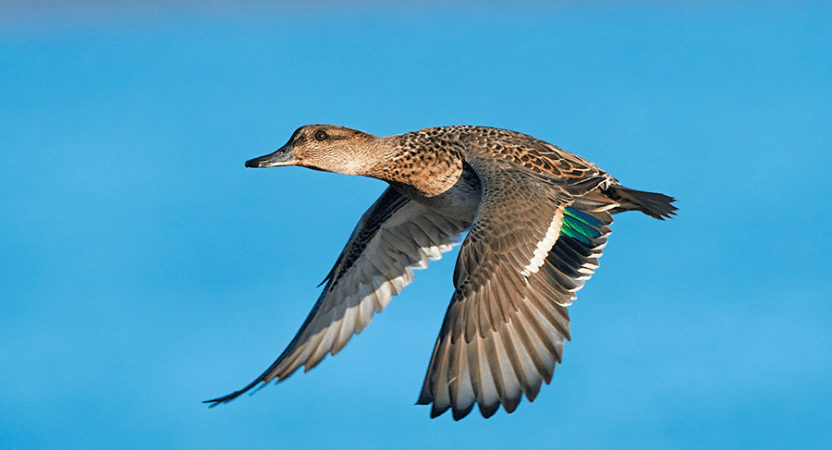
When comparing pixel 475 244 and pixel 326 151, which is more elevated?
pixel 326 151

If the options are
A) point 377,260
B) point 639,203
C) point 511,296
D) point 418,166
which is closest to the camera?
point 511,296

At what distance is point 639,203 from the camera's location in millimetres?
6820

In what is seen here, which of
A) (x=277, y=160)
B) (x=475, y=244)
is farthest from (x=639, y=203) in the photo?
(x=277, y=160)

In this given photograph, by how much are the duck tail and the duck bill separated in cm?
285

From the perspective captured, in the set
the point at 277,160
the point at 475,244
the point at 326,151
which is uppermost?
the point at 326,151

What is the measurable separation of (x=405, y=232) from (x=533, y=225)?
2.72 m

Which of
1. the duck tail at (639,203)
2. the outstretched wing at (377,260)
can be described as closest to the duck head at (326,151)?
the outstretched wing at (377,260)

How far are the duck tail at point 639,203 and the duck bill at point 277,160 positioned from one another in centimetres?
285

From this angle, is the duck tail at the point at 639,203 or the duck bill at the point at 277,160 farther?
the duck bill at the point at 277,160

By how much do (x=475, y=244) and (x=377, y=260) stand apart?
9.44ft

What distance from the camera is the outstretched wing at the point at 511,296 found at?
201 inches

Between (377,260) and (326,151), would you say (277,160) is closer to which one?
(326,151)

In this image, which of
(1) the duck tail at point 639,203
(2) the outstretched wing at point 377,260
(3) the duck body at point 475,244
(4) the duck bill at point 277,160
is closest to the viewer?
(3) the duck body at point 475,244

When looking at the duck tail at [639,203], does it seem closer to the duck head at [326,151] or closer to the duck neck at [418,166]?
the duck neck at [418,166]
